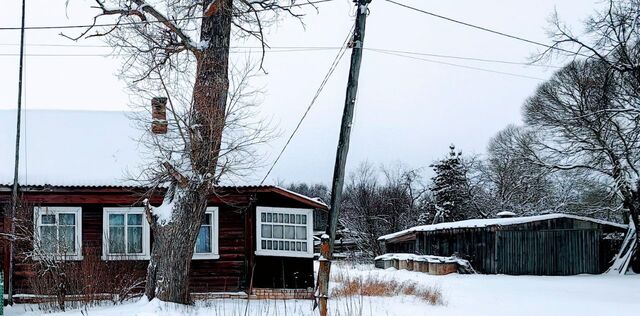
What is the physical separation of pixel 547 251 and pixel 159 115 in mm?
17611

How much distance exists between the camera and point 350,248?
5247 centimetres

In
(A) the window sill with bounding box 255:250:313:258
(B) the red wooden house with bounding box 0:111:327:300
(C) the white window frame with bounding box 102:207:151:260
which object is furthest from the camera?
(A) the window sill with bounding box 255:250:313:258

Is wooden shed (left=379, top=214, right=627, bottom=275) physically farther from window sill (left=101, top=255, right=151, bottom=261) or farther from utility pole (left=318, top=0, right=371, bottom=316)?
utility pole (left=318, top=0, right=371, bottom=316)

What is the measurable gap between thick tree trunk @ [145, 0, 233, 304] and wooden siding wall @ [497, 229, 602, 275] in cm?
1725

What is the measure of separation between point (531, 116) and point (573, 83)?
3.05 m

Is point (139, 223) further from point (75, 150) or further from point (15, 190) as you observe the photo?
point (15, 190)

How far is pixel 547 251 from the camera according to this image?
28.8 m

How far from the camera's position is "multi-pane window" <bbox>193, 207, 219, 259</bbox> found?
19.1 metres

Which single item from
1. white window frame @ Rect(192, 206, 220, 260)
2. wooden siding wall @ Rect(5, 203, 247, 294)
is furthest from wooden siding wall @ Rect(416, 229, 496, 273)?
white window frame @ Rect(192, 206, 220, 260)

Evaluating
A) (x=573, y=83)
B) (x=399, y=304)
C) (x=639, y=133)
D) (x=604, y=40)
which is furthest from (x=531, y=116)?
(x=399, y=304)

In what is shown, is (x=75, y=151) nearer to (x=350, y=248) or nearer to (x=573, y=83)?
(x=573, y=83)

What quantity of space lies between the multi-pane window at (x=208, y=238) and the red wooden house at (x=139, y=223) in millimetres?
26

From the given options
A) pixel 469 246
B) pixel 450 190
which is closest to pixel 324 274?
pixel 469 246

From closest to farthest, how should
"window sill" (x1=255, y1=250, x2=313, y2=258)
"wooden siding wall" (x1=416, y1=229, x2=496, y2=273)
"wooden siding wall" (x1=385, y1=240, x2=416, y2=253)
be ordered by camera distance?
"window sill" (x1=255, y1=250, x2=313, y2=258)
"wooden siding wall" (x1=416, y1=229, x2=496, y2=273)
"wooden siding wall" (x1=385, y1=240, x2=416, y2=253)
